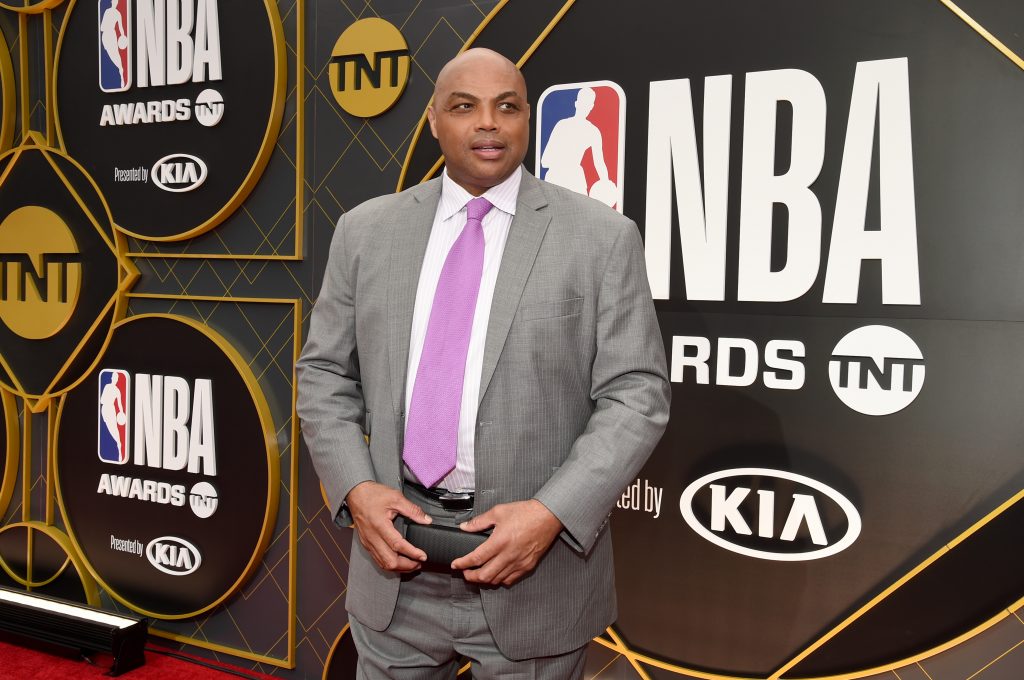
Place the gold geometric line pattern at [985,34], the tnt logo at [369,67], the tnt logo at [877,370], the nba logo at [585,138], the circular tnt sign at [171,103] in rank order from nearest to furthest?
the gold geometric line pattern at [985,34], the tnt logo at [877,370], the nba logo at [585,138], the tnt logo at [369,67], the circular tnt sign at [171,103]

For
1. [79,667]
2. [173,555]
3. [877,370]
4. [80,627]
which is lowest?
[79,667]

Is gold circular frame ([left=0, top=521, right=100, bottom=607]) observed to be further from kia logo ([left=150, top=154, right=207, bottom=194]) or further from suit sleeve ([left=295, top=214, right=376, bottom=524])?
suit sleeve ([left=295, top=214, right=376, bottom=524])

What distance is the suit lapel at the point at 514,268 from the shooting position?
143 cm

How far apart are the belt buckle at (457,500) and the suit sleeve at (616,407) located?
15cm

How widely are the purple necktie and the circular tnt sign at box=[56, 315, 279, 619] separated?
1.53m

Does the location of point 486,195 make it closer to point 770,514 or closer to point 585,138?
point 585,138

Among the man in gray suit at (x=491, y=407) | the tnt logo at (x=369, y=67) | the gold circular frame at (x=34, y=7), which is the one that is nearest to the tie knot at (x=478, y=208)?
the man in gray suit at (x=491, y=407)

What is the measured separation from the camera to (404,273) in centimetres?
153

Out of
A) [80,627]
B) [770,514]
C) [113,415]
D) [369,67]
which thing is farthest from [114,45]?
[770,514]

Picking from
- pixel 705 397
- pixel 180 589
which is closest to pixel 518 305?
pixel 705 397

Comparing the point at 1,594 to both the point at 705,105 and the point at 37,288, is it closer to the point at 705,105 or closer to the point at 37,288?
the point at 37,288

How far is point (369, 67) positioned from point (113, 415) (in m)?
1.60

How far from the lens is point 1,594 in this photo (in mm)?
3172

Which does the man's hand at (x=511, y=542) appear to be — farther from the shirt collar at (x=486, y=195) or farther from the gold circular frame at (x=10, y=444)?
the gold circular frame at (x=10, y=444)
